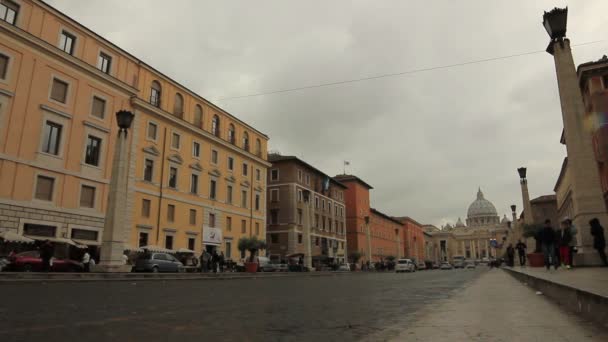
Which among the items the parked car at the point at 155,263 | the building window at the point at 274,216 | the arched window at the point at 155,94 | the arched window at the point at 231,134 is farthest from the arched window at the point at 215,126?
the parked car at the point at 155,263

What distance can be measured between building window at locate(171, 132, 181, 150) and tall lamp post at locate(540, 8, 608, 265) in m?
28.0

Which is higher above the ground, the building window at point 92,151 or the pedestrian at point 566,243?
the building window at point 92,151

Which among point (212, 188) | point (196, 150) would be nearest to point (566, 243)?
point (196, 150)

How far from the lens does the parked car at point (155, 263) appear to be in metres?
24.7

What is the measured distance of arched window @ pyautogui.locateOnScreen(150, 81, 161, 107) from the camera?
3366cm

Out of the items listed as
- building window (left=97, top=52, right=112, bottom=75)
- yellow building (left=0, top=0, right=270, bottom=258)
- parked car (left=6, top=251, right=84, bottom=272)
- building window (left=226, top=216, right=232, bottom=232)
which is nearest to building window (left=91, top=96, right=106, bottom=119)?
yellow building (left=0, top=0, right=270, bottom=258)

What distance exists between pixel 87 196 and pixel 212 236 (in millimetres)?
11659

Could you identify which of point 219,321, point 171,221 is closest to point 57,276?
point 219,321

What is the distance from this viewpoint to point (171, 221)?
33219mm

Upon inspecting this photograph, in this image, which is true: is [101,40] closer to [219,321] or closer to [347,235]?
[219,321]

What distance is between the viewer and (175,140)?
35.3m

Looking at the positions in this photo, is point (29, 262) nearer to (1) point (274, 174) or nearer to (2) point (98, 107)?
(2) point (98, 107)

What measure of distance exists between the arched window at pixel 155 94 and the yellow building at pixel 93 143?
8 cm

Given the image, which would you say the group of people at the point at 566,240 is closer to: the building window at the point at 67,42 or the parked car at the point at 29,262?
the parked car at the point at 29,262
